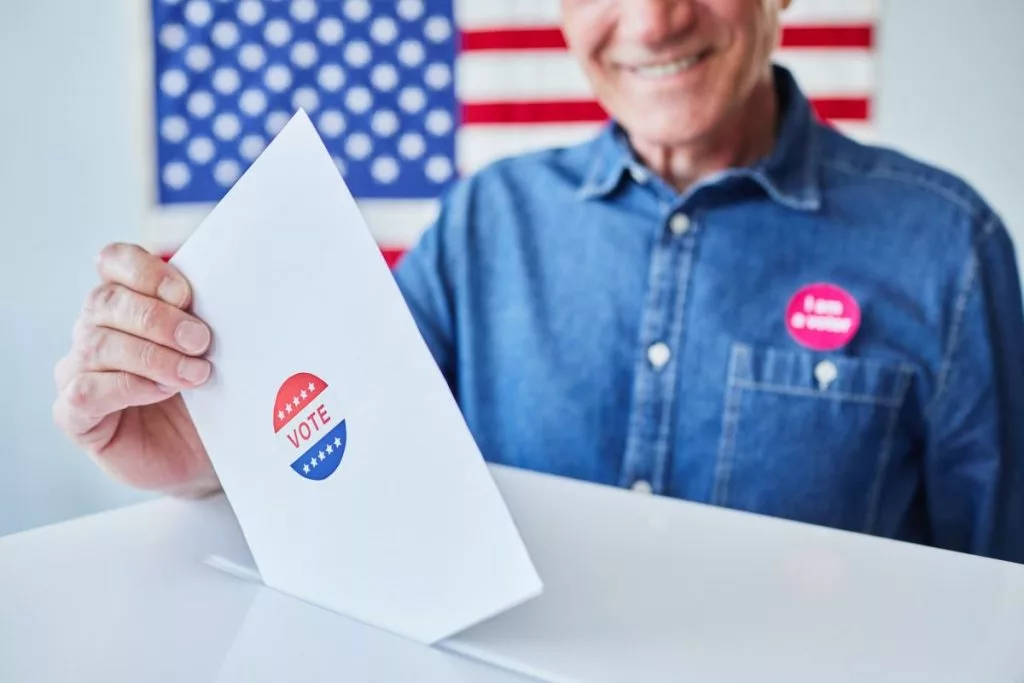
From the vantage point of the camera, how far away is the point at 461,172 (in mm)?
2371

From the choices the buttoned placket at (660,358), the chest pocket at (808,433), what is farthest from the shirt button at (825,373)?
the buttoned placket at (660,358)

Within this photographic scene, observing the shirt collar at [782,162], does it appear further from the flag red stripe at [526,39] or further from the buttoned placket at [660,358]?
the flag red stripe at [526,39]

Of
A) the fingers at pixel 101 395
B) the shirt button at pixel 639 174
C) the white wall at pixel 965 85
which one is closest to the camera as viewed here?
the fingers at pixel 101 395

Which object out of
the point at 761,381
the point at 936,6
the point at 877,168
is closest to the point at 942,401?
the point at 761,381

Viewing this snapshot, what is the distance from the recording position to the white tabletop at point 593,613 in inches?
18.3

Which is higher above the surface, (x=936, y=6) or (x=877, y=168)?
(x=936, y=6)

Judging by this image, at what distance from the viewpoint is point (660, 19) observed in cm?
107

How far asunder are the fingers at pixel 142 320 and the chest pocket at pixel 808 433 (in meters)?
0.73

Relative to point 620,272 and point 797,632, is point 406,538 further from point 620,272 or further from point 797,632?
point 620,272

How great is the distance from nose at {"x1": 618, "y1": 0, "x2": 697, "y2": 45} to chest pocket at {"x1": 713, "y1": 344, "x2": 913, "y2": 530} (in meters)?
0.39

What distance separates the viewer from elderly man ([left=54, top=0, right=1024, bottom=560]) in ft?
3.59

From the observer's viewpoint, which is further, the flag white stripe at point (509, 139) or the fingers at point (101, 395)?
the flag white stripe at point (509, 139)

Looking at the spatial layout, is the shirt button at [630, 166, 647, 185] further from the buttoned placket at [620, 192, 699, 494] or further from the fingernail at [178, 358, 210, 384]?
the fingernail at [178, 358, 210, 384]

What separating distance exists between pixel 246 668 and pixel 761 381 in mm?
808
